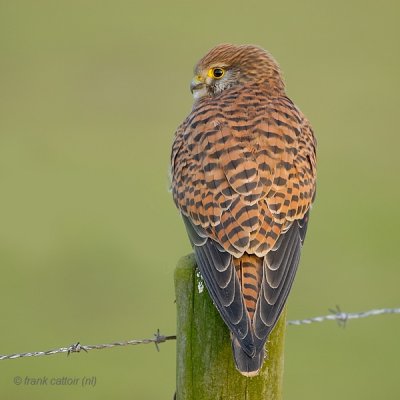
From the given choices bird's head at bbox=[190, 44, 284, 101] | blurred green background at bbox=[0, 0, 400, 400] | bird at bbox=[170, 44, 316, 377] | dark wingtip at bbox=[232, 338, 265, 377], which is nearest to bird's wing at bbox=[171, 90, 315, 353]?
bird at bbox=[170, 44, 316, 377]

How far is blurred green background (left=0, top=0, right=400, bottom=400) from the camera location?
1019cm

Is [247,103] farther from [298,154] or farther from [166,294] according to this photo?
[166,294]

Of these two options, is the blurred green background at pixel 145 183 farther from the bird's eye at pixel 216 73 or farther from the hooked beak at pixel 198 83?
the bird's eye at pixel 216 73

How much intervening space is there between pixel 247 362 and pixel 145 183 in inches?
377

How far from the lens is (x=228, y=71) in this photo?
22.6ft

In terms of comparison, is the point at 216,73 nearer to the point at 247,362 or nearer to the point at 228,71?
the point at 228,71

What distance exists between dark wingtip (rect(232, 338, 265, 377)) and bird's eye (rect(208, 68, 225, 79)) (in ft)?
8.17

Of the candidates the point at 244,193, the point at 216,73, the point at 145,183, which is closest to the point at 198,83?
the point at 216,73

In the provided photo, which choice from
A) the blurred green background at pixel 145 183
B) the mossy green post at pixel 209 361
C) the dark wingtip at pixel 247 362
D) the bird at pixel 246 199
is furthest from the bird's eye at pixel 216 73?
the blurred green background at pixel 145 183

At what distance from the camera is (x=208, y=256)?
5355mm

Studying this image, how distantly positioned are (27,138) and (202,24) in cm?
726

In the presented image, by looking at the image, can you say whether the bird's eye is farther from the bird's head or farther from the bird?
the bird

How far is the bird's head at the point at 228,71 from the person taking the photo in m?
6.84

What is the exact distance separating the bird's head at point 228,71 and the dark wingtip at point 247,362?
2.42m
